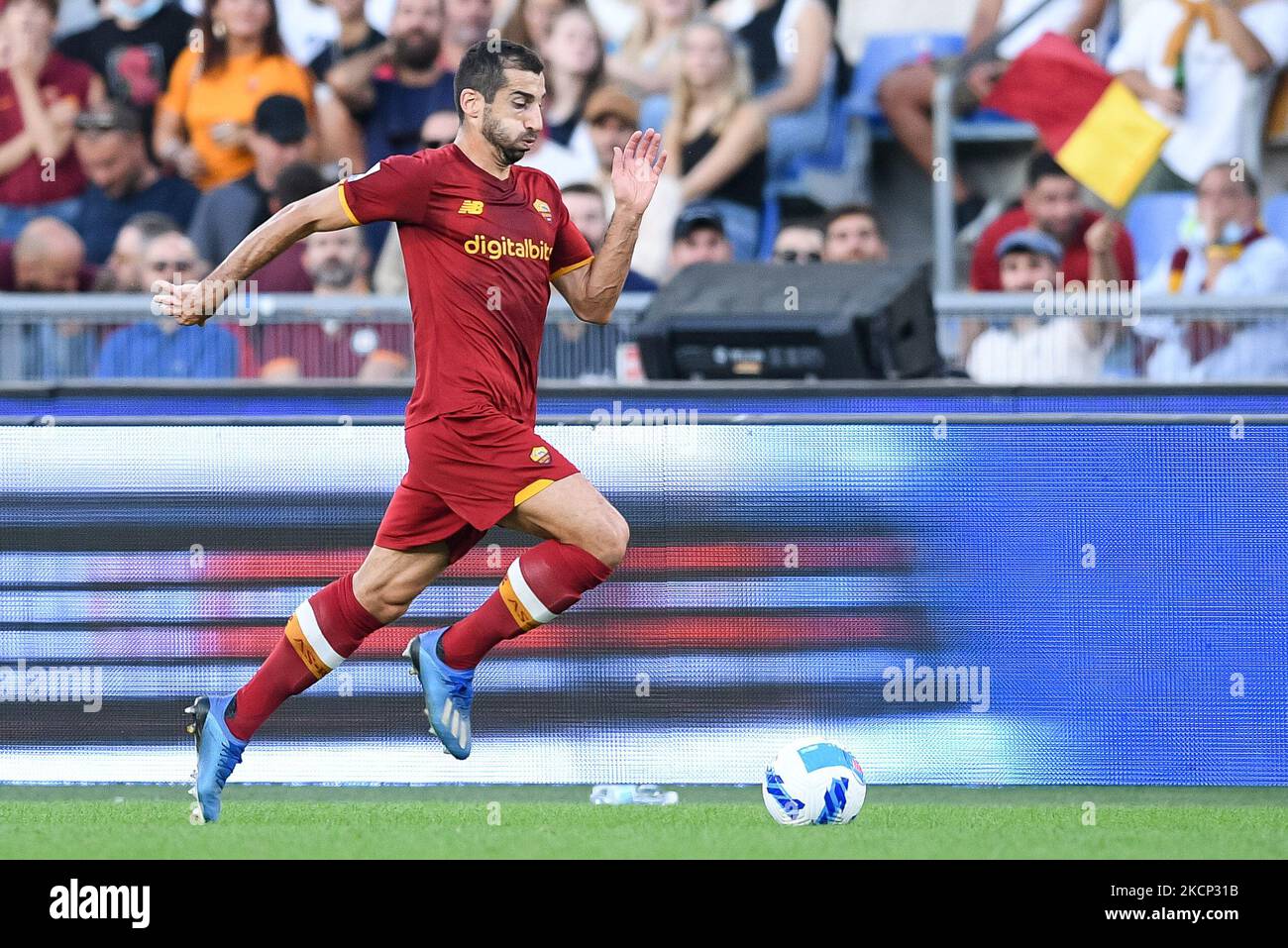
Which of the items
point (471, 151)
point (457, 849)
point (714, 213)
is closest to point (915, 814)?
point (457, 849)

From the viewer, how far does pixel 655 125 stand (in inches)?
450

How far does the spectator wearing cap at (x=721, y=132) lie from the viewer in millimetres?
11188

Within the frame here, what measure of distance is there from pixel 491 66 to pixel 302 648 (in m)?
1.75

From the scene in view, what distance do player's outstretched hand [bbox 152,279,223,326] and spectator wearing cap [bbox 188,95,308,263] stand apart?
5103mm

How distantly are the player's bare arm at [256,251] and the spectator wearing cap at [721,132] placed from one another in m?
5.49

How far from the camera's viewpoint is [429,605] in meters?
7.01

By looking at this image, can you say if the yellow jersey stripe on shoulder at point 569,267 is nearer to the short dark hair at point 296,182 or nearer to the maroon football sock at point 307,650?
the maroon football sock at point 307,650

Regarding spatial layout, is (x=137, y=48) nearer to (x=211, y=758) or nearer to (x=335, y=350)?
(x=335, y=350)

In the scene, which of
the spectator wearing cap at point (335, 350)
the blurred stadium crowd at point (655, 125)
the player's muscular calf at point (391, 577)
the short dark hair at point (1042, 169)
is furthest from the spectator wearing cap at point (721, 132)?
the player's muscular calf at point (391, 577)

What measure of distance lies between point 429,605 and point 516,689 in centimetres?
40

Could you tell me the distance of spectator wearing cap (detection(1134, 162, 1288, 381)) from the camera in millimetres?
9609

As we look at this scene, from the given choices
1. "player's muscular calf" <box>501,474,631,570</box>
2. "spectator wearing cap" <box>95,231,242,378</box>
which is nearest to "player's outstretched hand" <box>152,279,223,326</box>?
"player's muscular calf" <box>501,474,631,570</box>

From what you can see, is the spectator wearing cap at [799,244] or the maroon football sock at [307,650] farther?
the spectator wearing cap at [799,244]

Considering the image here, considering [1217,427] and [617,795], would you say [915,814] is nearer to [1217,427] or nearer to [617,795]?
[617,795]
